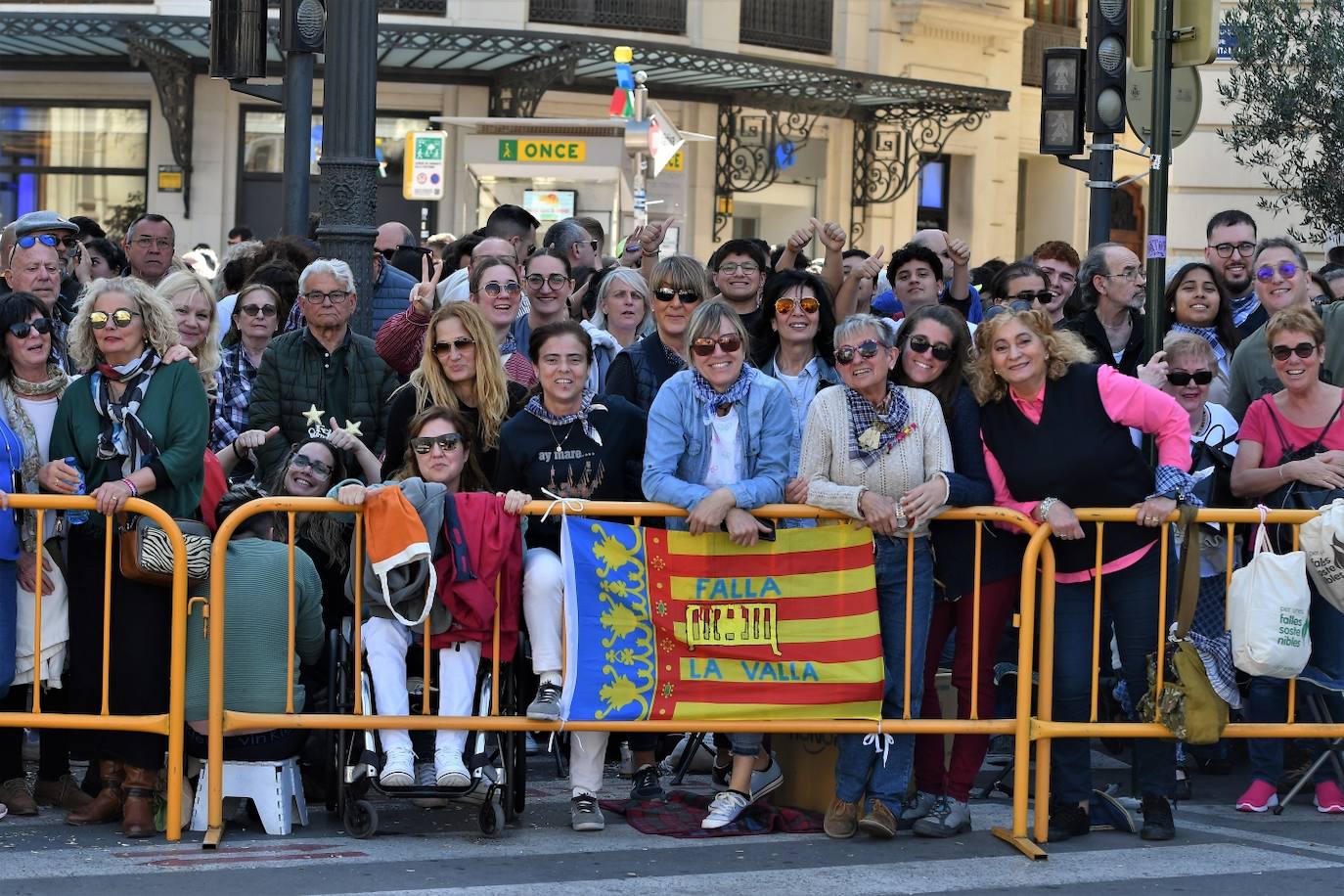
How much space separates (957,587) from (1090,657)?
56 cm

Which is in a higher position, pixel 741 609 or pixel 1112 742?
pixel 741 609

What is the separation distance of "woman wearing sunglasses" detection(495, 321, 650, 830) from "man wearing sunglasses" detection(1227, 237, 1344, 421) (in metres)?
2.88

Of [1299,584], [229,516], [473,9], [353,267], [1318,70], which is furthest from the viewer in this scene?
[473,9]

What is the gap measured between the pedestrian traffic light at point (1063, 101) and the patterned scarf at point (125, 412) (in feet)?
26.2

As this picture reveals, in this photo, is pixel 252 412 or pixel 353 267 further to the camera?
pixel 353 267

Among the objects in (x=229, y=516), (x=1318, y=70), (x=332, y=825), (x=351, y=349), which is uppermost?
(x=1318, y=70)

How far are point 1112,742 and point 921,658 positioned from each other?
6.49 feet

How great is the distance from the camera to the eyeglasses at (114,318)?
723cm

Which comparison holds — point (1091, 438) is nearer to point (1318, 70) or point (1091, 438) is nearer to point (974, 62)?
point (1318, 70)

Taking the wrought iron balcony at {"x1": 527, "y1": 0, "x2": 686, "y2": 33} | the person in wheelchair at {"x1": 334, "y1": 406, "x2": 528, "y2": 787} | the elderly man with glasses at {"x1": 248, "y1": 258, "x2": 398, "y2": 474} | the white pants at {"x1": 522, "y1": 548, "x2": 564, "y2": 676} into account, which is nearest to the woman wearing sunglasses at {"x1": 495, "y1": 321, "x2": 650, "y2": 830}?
the white pants at {"x1": 522, "y1": 548, "x2": 564, "y2": 676}

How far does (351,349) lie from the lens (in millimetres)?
8523

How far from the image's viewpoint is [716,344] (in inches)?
285

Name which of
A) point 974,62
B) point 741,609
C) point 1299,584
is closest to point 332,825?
point 741,609

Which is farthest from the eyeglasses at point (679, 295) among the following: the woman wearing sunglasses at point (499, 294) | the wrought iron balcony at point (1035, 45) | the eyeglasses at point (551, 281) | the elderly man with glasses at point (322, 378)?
the wrought iron balcony at point (1035, 45)
